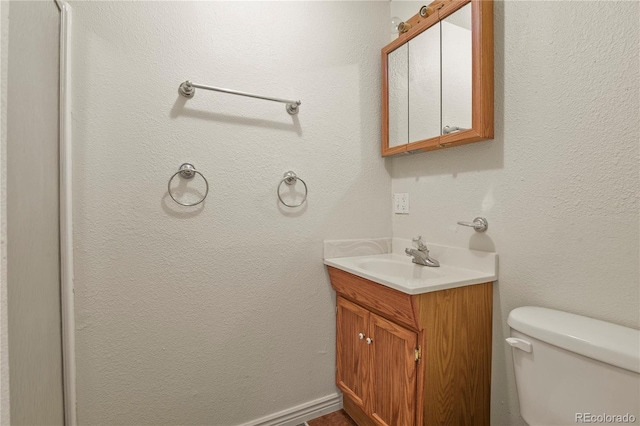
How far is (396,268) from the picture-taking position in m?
1.54

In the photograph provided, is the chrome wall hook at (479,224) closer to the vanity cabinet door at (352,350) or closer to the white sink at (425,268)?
the white sink at (425,268)

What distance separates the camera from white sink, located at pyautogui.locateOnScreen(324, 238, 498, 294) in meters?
1.11

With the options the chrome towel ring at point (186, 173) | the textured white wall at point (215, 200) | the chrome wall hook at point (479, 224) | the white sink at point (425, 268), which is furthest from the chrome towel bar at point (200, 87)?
the chrome wall hook at point (479, 224)

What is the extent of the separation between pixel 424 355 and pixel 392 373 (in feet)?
0.66

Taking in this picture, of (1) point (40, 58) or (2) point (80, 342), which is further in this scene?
(2) point (80, 342)

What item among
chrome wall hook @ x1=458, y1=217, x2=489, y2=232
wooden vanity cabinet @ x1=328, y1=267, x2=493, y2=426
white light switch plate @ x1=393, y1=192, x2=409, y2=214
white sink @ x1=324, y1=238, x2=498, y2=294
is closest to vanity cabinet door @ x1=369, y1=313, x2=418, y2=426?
wooden vanity cabinet @ x1=328, y1=267, x2=493, y2=426

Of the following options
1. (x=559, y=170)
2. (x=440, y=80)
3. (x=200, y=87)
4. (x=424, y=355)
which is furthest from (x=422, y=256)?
(x=200, y=87)

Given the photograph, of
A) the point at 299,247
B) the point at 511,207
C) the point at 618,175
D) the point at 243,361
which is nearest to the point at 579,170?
the point at 618,175

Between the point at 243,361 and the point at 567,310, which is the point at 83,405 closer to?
the point at 243,361

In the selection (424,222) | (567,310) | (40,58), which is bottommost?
(567,310)

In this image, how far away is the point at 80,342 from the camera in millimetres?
1140

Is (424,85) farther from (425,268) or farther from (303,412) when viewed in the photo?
(303,412)

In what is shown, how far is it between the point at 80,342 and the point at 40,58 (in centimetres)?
95

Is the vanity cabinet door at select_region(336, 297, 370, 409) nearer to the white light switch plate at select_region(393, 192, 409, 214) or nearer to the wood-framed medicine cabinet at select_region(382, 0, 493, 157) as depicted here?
the white light switch plate at select_region(393, 192, 409, 214)
